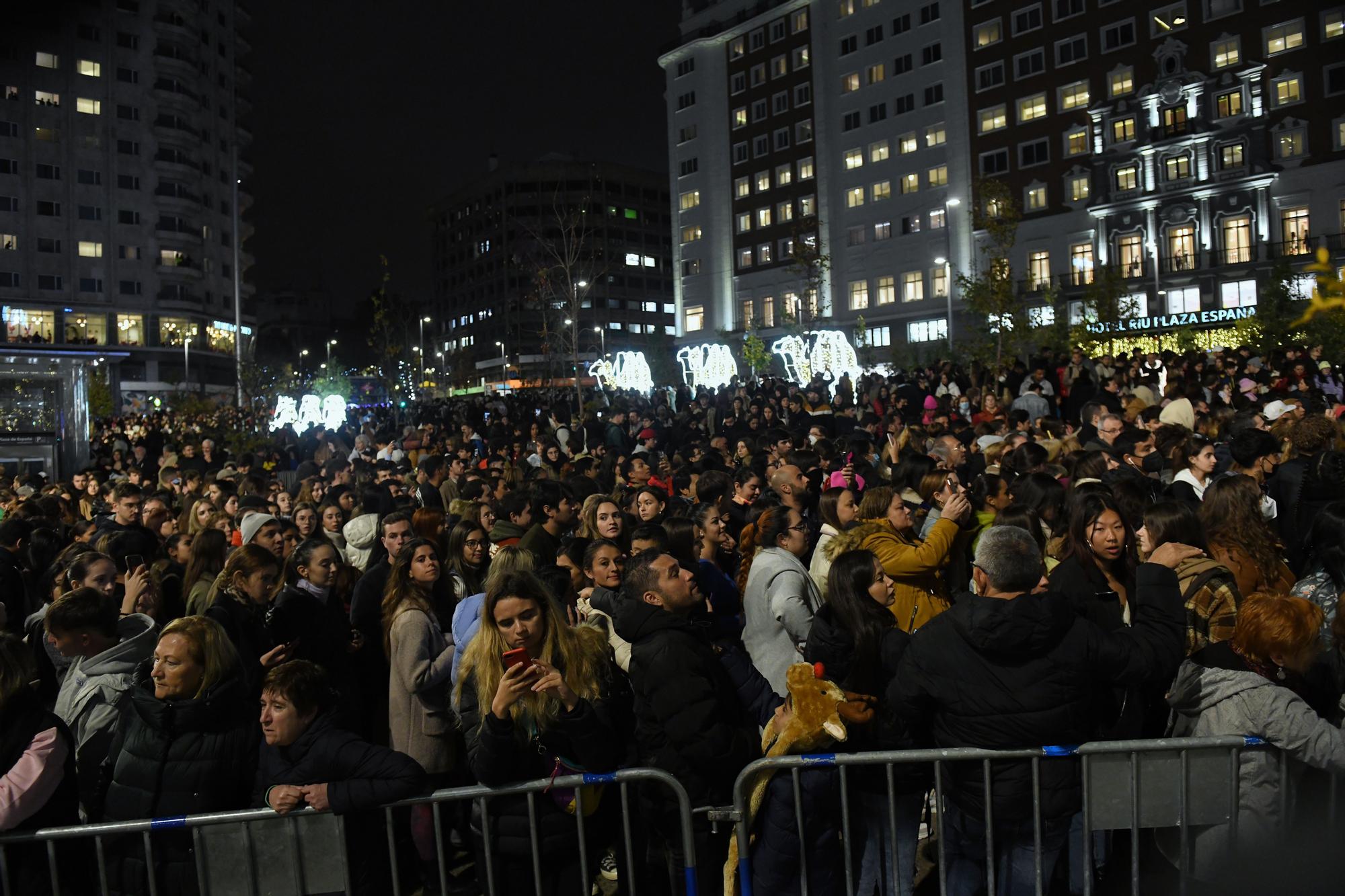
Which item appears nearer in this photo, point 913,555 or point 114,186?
point 913,555

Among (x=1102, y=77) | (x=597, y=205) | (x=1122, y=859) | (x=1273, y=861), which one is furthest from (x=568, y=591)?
(x=597, y=205)

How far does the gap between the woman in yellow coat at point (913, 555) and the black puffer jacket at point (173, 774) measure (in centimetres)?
296

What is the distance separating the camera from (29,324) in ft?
218

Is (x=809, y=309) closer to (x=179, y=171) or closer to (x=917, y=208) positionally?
(x=917, y=208)

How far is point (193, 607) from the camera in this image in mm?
6004

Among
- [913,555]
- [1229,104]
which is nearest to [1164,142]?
[1229,104]

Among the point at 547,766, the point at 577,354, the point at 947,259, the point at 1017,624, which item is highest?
the point at 947,259

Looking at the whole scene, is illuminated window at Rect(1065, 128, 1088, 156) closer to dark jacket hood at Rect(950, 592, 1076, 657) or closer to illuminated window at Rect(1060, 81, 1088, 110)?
illuminated window at Rect(1060, 81, 1088, 110)

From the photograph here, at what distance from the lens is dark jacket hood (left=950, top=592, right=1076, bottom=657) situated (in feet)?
11.5

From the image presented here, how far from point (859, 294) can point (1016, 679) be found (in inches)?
2351

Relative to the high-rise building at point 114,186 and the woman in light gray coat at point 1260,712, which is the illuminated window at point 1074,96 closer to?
the high-rise building at point 114,186

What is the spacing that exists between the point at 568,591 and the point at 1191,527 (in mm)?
3475

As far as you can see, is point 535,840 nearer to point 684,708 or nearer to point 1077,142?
point 684,708

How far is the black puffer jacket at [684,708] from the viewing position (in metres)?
3.80
